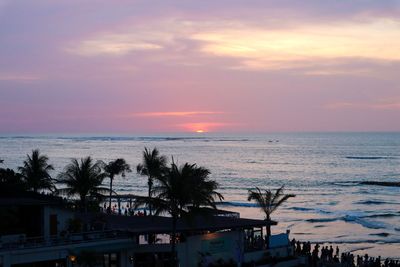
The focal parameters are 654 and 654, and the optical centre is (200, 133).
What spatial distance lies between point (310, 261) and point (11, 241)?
1755 centimetres

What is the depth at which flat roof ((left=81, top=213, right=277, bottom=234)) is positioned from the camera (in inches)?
1193

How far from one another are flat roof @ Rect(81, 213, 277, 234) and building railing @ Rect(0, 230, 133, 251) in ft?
2.83

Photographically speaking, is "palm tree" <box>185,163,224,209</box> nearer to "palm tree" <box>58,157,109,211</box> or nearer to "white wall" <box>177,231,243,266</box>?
"white wall" <box>177,231,243,266</box>

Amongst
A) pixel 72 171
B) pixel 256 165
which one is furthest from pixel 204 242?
pixel 256 165

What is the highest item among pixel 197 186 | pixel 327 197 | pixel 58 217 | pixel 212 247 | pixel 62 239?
pixel 197 186

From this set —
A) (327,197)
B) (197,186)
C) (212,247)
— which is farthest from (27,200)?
(327,197)

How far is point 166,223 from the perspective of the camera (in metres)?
32.7

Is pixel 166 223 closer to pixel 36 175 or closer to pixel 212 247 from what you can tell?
pixel 212 247

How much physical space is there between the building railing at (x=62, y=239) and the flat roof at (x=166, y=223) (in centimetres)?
86

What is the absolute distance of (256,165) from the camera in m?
164

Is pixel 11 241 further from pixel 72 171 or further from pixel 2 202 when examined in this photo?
pixel 72 171

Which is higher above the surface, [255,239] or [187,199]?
[187,199]

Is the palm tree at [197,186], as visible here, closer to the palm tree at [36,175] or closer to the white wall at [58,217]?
the white wall at [58,217]

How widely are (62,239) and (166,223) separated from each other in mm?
6693
